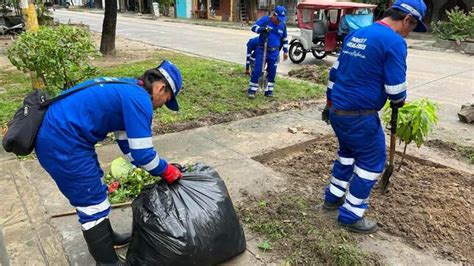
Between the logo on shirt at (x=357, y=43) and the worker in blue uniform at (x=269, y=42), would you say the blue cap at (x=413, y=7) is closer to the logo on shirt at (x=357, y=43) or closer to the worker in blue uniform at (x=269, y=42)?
the logo on shirt at (x=357, y=43)

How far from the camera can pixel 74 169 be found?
88.9 inches

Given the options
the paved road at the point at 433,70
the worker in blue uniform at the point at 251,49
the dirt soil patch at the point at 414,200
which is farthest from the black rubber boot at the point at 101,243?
the worker in blue uniform at the point at 251,49

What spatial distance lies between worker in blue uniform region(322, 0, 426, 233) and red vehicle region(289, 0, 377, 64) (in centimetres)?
857

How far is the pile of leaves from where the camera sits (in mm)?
3555

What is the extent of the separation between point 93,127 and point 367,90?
1885 mm

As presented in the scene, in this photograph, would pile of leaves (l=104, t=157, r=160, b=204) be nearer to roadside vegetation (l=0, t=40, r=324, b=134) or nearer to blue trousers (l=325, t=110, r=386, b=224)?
blue trousers (l=325, t=110, r=386, b=224)

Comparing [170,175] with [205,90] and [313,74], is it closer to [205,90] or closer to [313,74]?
[205,90]

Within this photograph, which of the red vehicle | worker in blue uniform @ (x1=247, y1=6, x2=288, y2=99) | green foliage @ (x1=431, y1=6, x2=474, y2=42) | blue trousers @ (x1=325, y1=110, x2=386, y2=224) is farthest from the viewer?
green foliage @ (x1=431, y1=6, x2=474, y2=42)

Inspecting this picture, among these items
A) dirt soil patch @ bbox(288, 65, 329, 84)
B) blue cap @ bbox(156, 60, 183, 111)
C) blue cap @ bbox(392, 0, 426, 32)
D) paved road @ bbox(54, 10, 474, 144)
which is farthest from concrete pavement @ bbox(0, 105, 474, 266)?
dirt soil patch @ bbox(288, 65, 329, 84)

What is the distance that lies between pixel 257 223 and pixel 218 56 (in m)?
9.93

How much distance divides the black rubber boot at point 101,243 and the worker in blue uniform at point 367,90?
1.78m

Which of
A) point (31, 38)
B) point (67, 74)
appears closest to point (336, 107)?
point (67, 74)

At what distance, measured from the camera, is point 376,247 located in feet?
9.82

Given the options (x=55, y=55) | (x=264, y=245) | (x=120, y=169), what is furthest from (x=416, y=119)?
(x=55, y=55)
